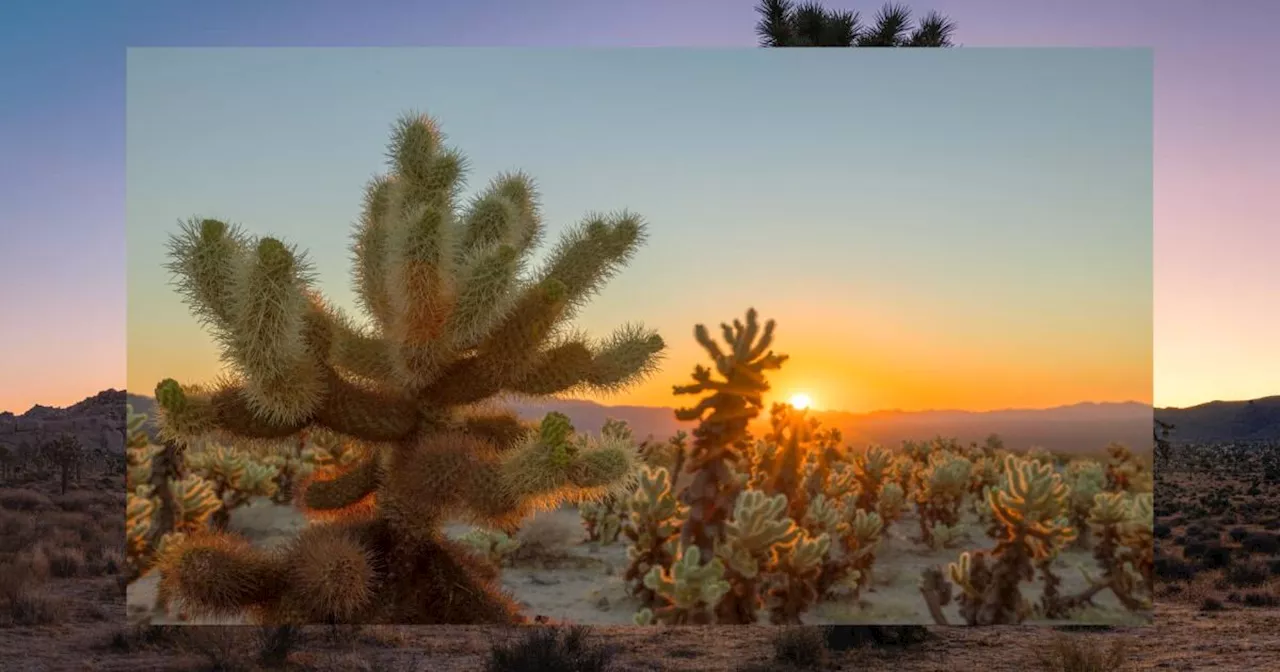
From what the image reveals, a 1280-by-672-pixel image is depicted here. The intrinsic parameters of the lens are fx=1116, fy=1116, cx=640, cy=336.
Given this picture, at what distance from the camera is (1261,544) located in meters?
11.0

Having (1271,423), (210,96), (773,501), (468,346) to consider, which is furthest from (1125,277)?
(1271,423)

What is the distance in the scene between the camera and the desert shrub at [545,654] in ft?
19.2

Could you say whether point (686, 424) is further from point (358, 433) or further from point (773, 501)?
point (358, 433)

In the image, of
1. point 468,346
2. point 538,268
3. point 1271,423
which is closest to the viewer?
point 468,346

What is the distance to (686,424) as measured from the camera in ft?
18.7

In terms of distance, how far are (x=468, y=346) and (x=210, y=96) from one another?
2.28 meters

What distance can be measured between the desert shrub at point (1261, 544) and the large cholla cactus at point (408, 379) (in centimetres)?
844

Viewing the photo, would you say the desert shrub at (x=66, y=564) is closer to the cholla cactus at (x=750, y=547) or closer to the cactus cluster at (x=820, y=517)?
the cactus cluster at (x=820, y=517)

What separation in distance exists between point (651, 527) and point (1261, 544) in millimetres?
8175

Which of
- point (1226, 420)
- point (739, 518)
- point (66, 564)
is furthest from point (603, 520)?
point (1226, 420)

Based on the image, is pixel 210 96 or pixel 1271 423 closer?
pixel 210 96

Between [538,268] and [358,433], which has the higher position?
[538,268]

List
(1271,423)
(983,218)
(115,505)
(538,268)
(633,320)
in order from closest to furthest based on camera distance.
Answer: (538,268) → (633,320) → (983,218) → (115,505) → (1271,423)

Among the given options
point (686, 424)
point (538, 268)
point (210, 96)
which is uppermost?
point (210, 96)
